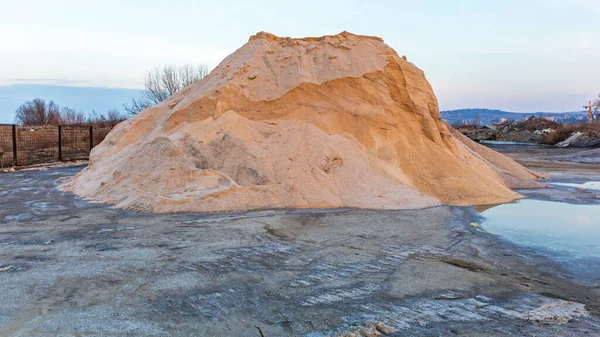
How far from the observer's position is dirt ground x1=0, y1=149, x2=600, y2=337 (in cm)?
372

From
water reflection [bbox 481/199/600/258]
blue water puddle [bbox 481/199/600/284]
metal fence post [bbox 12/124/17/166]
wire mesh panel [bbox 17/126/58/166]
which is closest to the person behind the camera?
blue water puddle [bbox 481/199/600/284]

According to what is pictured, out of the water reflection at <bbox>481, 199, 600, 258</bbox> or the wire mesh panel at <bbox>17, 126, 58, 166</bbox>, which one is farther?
the wire mesh panel at <bbox>17, 126, 58, 166</bbox>

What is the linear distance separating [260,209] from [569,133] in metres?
40.3

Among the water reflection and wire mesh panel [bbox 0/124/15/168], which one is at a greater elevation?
wire mesh panel [bbox 0/124/15/168]

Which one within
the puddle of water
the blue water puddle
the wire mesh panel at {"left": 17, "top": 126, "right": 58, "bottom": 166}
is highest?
the wire mesh panel at {"left": 17, "top": 126, "right": 58, "bottom": 166}

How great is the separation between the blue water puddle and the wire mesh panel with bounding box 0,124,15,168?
1599 cm

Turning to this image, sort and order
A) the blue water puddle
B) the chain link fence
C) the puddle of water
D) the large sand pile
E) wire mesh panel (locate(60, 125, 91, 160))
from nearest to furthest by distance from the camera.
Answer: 1. the blue water puddle
2. the large sand pile
3. the puddle of water
4. the chain link fence
5. wire mesh panel (locate(60, 125, 91, 160))

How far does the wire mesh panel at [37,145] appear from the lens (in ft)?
62.2

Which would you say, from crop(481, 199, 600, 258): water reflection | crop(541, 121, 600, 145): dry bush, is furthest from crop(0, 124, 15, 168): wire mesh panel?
crop(541, 121, 600, 145): dry bush

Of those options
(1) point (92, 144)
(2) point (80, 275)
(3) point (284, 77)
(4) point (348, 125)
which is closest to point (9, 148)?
(1) point (92, 144)

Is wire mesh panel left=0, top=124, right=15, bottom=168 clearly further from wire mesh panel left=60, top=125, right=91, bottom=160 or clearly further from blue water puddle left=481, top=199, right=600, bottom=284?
blue water puddle left=481, top=199, right=600, bottom=284

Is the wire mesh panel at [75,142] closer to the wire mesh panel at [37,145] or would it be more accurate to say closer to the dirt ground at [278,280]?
the wire mesh panel at [37,145]

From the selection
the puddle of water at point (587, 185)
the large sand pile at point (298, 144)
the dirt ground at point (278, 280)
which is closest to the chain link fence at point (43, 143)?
the large sand pile at point (298, 144)

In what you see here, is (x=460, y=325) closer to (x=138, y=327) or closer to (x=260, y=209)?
(x=138, y=327)
